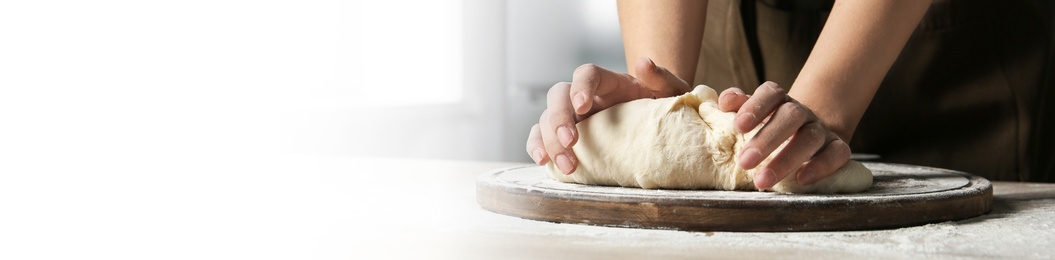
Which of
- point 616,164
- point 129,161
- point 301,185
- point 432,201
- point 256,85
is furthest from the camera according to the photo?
point 256,85

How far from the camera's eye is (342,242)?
74 centimetres

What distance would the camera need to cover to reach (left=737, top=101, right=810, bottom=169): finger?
0.82 meters

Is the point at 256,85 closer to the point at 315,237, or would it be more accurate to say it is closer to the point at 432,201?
the point at 432,201

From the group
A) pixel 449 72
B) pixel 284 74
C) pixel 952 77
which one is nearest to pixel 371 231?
pixel 952 77

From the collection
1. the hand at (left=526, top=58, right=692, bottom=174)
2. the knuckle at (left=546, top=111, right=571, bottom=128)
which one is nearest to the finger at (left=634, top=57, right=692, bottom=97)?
the hand at (left=526, top=58, right=692, bottom=174)

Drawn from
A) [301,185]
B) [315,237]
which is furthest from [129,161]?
[315,237]

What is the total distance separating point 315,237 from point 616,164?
0.94 feet

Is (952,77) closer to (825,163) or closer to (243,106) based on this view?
(825,163)

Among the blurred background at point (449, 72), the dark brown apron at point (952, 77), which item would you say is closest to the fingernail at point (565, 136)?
the dark brown apron at point (952, 77)

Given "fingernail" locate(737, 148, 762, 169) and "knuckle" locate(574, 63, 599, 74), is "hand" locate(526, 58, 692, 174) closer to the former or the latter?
"knuckle" locate(574, 63, 599, 74)

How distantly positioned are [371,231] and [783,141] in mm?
353

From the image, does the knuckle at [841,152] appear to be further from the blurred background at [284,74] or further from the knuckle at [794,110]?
the blurred background at [284,74]

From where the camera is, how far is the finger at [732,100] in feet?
2.95

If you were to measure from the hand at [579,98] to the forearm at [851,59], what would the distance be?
153 mm
